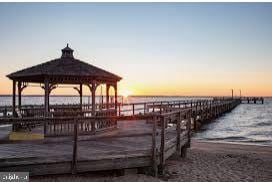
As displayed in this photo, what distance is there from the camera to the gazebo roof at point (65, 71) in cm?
1226

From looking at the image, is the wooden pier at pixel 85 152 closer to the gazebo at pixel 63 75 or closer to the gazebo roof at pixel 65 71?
the gazebo at pixel 63 75

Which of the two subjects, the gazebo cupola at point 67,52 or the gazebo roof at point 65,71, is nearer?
the gazebo roof at point 65,71

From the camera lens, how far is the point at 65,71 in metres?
12.3

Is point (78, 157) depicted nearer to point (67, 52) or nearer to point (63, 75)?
point (63, 75)

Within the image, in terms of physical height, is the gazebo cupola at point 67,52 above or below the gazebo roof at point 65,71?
above

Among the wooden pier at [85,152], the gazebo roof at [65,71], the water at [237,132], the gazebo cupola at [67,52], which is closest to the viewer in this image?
the wooden pier at [85,152]

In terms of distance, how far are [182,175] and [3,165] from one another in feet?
17.2

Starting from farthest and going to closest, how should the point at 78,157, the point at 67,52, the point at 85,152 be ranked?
the point at 67,52, the point at 85,152, the point at 78,157

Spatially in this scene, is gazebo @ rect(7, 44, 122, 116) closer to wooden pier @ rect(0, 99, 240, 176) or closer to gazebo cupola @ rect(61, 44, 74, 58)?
gazebo cupola @ rect(61, 44, 74, 58)

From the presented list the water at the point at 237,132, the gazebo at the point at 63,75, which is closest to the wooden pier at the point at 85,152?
the gazebo at the point at 63,75

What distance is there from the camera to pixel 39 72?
1216cm

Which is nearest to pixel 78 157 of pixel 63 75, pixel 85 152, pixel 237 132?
pixel 85 152

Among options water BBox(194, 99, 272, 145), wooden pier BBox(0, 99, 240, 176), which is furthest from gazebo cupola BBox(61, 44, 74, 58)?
water BBox(194, 99, 272, 145)

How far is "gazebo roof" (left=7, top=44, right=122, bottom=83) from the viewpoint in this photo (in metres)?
12.3
